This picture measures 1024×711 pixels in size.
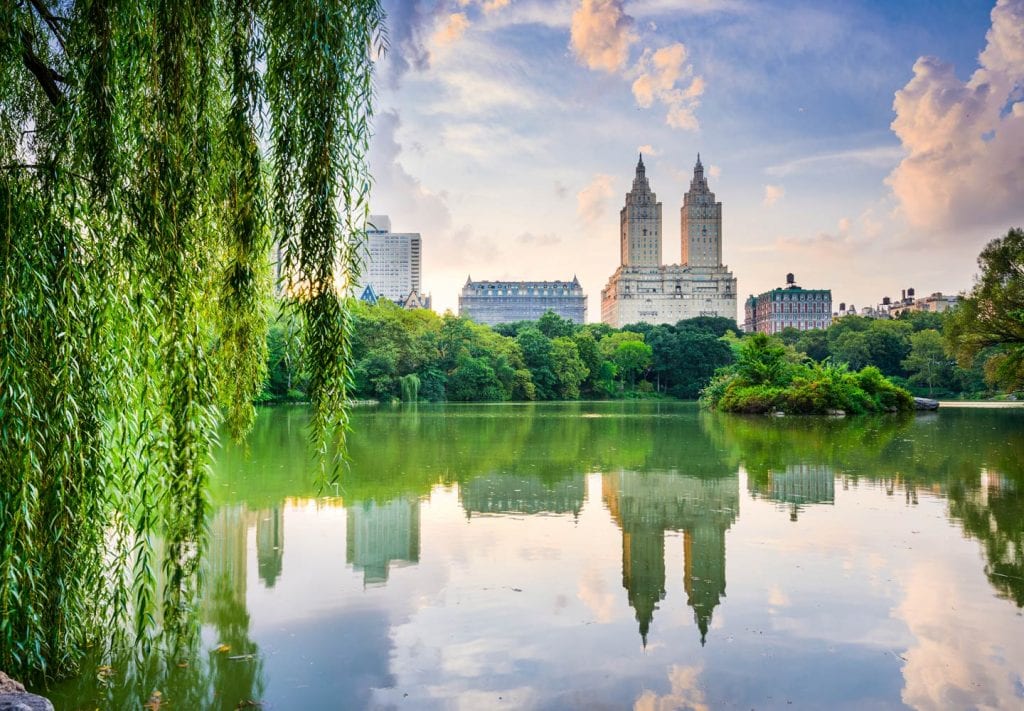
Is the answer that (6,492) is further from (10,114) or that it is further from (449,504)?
(449,504)

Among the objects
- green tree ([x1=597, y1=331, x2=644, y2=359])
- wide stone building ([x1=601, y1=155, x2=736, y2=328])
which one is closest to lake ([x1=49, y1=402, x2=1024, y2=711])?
green tree ([x1=597, y1=331, x2=644, y2=359])

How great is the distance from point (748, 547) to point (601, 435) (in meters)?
14.9

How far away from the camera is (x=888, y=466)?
48.9 feet

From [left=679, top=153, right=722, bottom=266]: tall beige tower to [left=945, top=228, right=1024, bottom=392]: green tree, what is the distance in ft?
369

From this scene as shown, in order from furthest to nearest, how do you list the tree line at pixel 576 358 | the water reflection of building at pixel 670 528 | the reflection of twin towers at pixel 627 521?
the tree line at pixel 576 358 → the reflection of twin towers at pixel 627 521 → the water reflection of building at pixel 670 528

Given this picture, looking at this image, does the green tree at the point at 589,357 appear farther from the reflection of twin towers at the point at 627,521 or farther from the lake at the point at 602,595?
the lake at the point at 602,595

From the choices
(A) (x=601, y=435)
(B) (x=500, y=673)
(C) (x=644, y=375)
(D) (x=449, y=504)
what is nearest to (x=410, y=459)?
(D) (x=449, y=504)

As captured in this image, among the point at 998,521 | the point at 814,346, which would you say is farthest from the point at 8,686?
the point at 814,346

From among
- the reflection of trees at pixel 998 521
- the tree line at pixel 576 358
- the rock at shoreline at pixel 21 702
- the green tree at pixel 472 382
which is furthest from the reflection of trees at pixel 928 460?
the green tree at pixel 472 382

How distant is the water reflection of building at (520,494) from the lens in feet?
33.7

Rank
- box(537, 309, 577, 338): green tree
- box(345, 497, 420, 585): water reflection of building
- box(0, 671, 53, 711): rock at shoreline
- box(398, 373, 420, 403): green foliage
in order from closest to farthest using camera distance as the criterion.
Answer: box(0, 671, 53, 711): rock at shoreline < box(345, 497, 420, 585): water reflection of building < box(398, 373, 420, 403): green foliage < box(537, 309, 577, 338): green tree

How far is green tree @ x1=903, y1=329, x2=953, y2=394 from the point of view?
57.5 meters

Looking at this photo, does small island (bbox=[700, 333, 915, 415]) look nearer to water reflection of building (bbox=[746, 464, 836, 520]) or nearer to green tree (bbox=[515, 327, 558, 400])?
water reflection of building (bbox=[746, 464, 836, 520])

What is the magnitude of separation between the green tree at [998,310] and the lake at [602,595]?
62.3ft
